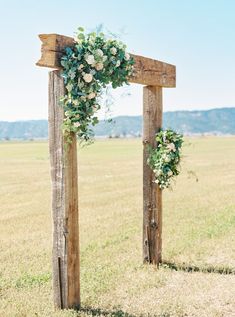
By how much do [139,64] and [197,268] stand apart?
3.05 m

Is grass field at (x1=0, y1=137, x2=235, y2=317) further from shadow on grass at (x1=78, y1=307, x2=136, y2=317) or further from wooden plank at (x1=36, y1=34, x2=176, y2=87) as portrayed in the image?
wooden plank at (x1=36, y1=34, x2=176, y2=87)

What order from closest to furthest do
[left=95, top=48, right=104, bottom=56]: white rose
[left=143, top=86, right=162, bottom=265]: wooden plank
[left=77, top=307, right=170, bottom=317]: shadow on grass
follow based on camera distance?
[left=95, top=48, right=104, bottom=56]: white rose
[left=77, top=307, right=170, bottom=317]: shadow on grass
[left=143, top=86, right=162, bottom=265]: wooden plank

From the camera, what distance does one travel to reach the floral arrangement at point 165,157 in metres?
7.55

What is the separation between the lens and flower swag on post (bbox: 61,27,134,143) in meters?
5.46

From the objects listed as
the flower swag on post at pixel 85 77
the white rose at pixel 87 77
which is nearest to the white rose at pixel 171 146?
the flower swag on post at pixel 85 77

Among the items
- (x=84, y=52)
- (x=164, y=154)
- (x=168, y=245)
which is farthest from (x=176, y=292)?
(x=84, y=52)

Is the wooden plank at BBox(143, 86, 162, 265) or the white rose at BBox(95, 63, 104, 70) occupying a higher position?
the white rose at BBox(95, 63, 104, 70)

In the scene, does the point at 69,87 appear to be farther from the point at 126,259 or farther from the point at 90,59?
the point at 126,259

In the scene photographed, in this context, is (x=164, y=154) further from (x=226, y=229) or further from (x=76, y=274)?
(x=226, y=229)

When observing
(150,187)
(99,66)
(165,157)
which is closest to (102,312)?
(150,187)

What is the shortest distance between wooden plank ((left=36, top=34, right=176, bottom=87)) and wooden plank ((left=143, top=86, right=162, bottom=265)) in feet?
0.79

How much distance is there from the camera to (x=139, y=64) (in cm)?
709

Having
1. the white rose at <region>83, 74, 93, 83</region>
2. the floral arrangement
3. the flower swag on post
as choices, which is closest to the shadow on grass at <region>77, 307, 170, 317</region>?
the flower swag on post

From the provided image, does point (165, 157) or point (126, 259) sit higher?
point (165, 157)
